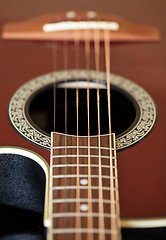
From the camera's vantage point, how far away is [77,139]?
0.76 metres

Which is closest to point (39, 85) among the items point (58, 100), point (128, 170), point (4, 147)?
point (58, 100)

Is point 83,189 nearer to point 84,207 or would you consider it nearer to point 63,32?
point 84,207

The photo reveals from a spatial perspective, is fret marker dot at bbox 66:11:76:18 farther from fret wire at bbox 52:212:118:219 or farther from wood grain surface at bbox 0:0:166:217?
fret wire at bbox 52:212:118:219

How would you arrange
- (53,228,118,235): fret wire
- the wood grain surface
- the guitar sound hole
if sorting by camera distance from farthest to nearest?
the guitar sound hole, the wood grain surface, (53,228,118,235): fret wire

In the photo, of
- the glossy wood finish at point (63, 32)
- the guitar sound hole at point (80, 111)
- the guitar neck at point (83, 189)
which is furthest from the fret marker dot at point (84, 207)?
the glossy wood finish at point (63, 32)

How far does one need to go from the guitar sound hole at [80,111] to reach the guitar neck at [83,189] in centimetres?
16

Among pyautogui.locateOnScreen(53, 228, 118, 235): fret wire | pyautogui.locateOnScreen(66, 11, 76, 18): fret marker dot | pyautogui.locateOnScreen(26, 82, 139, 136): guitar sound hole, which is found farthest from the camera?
pyautogui.locateOnScreen(66, 11, 76, 18): fret marker dot

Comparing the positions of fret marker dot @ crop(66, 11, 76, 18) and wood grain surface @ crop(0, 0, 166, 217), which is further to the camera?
fret marker dot @ crop(66, 11, 76, 18)

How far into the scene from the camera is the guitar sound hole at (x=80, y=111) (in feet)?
3.01

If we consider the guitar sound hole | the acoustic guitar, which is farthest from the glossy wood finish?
the guitar sound hole

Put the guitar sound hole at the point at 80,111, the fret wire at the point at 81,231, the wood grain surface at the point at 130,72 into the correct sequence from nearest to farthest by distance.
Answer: the fret wire at the point at 81,231 < the wood grain surface at the point at 130,72 < the guitar sound hole at the point at 80,111

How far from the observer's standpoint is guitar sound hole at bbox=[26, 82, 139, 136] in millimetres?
918

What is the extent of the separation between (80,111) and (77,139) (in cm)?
21

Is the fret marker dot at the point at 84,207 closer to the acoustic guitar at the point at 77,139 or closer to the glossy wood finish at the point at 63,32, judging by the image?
the acoustic guitar at the point at 77,139
